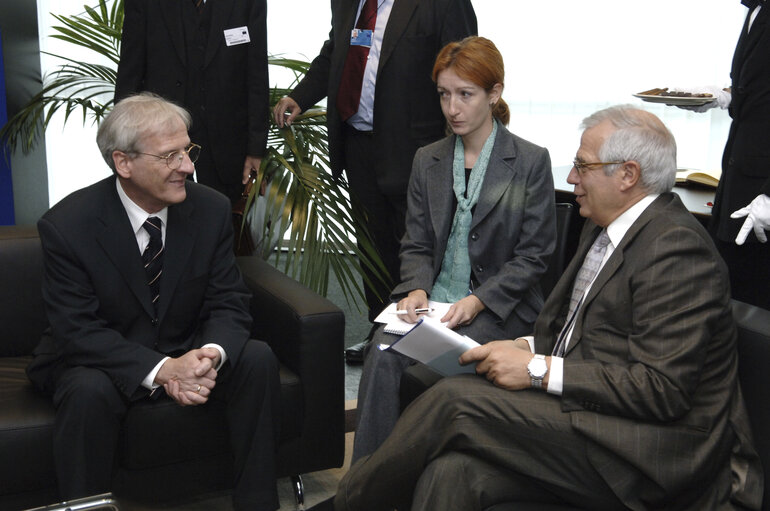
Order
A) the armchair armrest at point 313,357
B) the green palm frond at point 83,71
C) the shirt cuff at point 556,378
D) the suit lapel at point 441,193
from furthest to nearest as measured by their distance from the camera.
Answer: the green palm frond at point 83,71 < the suit lapel at point 441,193 < the armchair armrest at point 313,357 < the shirt cuff at point 556,378

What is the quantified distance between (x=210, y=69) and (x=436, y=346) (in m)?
1.64

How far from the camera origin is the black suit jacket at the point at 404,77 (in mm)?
3146

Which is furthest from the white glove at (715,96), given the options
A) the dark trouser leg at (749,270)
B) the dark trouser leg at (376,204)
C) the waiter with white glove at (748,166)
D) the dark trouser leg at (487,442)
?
the dark trouser leg at (487,442)

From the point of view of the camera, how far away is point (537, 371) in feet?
6.15

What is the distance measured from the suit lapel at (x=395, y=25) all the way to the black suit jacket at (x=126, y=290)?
37.1 inches

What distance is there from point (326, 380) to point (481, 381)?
0.75 meters

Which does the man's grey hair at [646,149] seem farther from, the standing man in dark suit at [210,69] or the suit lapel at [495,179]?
the standing man in dark suit at [210,69]

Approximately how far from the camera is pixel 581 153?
6.56ft

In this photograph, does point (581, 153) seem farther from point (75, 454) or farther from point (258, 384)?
point (75, 454)

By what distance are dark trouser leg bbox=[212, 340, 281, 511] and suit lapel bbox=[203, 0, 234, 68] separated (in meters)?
1.30

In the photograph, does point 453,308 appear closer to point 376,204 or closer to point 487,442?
point 487,442

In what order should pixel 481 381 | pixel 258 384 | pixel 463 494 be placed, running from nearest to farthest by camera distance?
pixel 463 494 → pixel 481 381 → pixel 258 384

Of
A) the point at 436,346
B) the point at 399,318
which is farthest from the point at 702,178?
the point at 436,346

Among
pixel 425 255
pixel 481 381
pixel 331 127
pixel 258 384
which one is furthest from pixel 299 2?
pixel 481 381
